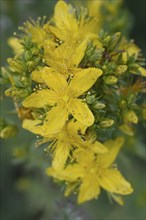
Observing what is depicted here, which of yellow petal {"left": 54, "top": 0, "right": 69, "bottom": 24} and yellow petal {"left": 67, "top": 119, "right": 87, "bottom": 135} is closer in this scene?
yellow petal {"left": 67, "top": 119, "right": 87, "bottom": 135}

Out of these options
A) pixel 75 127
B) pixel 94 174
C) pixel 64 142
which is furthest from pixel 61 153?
pixel 94 174

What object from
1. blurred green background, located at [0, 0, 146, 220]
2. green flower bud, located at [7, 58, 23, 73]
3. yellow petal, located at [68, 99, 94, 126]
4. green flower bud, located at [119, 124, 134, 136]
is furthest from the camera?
blurred green background, located at [0, 0, 146, 220]

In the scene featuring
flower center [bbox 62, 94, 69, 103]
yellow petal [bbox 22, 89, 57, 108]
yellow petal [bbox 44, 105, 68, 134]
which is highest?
yellow petal [bbox 22, 89, 57, 108]

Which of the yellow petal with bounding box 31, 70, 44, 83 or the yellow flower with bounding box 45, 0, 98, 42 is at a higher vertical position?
the yellow flower with bounding box 45, 0, 98, 42

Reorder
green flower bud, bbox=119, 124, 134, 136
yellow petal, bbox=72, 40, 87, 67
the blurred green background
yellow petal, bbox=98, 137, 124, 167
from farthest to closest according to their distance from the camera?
the blurred green background < yellow petal, bbox=98, 137, 124, 167 < green flower bud, bbox=119, 124, 134, 136 < yellow petal, bbox=72, 40, 87, 67

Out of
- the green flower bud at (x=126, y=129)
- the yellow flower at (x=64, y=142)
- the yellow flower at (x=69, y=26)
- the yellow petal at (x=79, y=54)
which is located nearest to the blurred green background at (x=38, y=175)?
the green flower bud at (x=126, y=129)

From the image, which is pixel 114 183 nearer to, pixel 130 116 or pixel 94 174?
pixel 94 174

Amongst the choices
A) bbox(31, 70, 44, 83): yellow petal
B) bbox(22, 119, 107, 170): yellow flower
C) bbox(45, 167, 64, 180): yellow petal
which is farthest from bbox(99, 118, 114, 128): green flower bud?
bbox(45, 167, 64, 180): yellow petal

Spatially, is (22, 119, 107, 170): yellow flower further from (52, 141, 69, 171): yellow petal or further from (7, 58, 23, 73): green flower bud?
(7, 58, 23, 73): green flower bud
